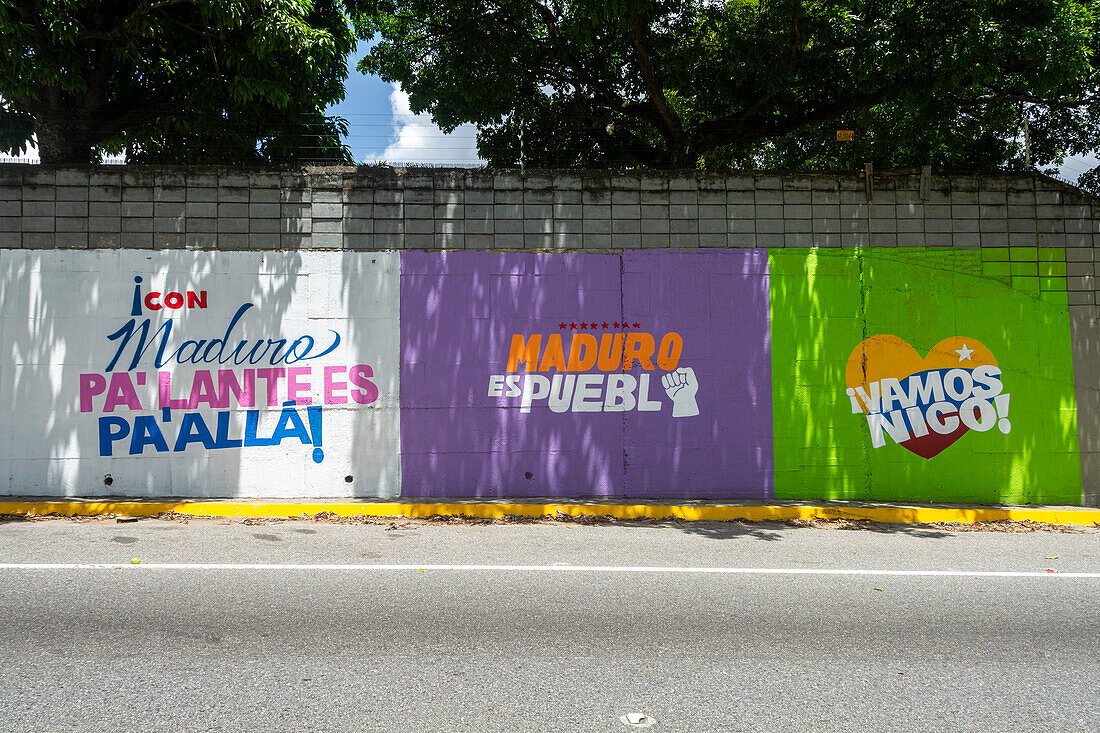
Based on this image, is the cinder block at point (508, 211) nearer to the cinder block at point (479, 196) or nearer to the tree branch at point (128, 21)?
the cinder block at point (479, 196)

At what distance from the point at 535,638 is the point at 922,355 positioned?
7.27 metres

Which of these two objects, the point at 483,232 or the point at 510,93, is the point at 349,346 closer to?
the point at 483,232

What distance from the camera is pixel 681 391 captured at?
9.03m

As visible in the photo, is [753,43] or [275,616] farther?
[753,43]

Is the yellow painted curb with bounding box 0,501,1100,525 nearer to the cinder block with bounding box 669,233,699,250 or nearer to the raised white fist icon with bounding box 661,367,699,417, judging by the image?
the raised white fist icon with bounding box 661,367,699,417

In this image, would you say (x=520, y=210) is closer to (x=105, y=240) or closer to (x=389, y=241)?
(x=389, y=241)

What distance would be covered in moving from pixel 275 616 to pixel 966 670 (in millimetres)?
4100

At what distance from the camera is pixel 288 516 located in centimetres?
814

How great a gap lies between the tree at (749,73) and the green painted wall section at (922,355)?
7.64 ft

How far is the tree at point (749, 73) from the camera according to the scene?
8.70 meters

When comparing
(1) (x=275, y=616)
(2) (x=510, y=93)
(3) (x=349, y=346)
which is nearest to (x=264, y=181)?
(3) (x=349, y=346)

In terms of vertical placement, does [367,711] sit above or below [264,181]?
below

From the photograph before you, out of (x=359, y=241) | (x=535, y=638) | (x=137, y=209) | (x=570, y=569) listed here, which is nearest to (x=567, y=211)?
(x=359, y=241)

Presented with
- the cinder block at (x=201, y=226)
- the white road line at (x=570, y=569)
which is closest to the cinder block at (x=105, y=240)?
the cinder block at (x=201, y=226)
